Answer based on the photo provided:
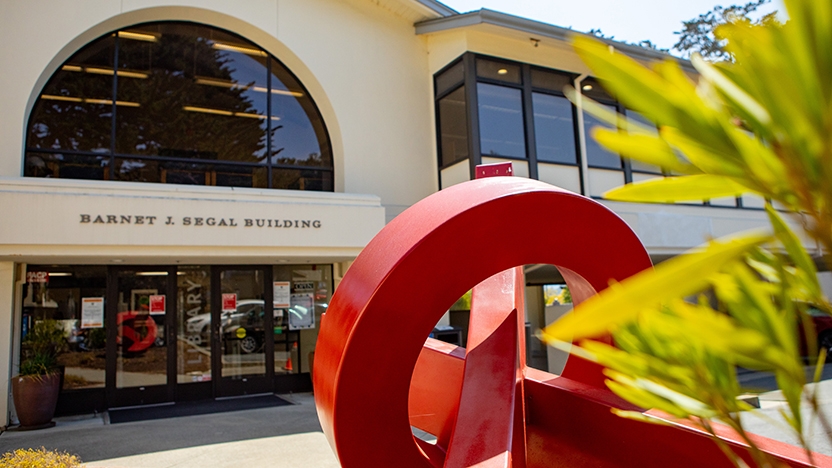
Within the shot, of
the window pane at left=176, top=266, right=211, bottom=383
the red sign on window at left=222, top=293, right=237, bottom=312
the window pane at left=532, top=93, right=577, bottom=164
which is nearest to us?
the window pane at left=176, top=266, right=211, bottom=383

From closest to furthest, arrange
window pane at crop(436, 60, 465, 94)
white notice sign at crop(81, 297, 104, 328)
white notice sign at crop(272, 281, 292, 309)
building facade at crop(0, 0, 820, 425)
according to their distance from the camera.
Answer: building facade at crop(0, 0, 820, 425) < white notice sign at crop(81, 297, 104, 328) < white notice sign at crop(272, 281, 292, 309) < window pane at crop(436, 60, 465, 94)

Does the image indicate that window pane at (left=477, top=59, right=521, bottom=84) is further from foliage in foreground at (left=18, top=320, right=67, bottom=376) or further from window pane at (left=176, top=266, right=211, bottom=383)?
foliage in foreground at (left=18, top=320, right=67, bottom=376)

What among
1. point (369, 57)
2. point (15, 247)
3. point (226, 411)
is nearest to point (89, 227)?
point (15, 247)

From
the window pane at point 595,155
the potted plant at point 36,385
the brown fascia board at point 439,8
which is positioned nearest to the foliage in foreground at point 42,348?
the potted plant at point 36,385

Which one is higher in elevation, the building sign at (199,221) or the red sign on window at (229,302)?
the building sign at (199,221)

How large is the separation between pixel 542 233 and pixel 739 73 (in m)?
2.22

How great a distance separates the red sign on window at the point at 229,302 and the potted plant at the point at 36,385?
304 cm

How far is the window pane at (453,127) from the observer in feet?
41.9

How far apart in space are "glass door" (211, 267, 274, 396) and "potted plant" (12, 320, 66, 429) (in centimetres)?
283

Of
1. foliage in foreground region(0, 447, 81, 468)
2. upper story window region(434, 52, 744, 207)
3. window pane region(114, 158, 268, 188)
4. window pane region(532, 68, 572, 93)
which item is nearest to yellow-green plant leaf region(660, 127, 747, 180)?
foliage in foreground region(0, 447, 81, 468)

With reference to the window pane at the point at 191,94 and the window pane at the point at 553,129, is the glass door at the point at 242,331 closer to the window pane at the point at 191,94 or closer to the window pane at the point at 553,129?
the window pane at the point at 191,94

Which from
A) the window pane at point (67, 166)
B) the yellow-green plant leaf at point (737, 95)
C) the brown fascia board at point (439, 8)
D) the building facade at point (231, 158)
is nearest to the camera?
the yellow-green plant leaf at point (737, 95)

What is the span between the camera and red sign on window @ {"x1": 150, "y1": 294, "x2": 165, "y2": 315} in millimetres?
11680

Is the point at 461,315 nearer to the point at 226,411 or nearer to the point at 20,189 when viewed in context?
the point at 226,411
